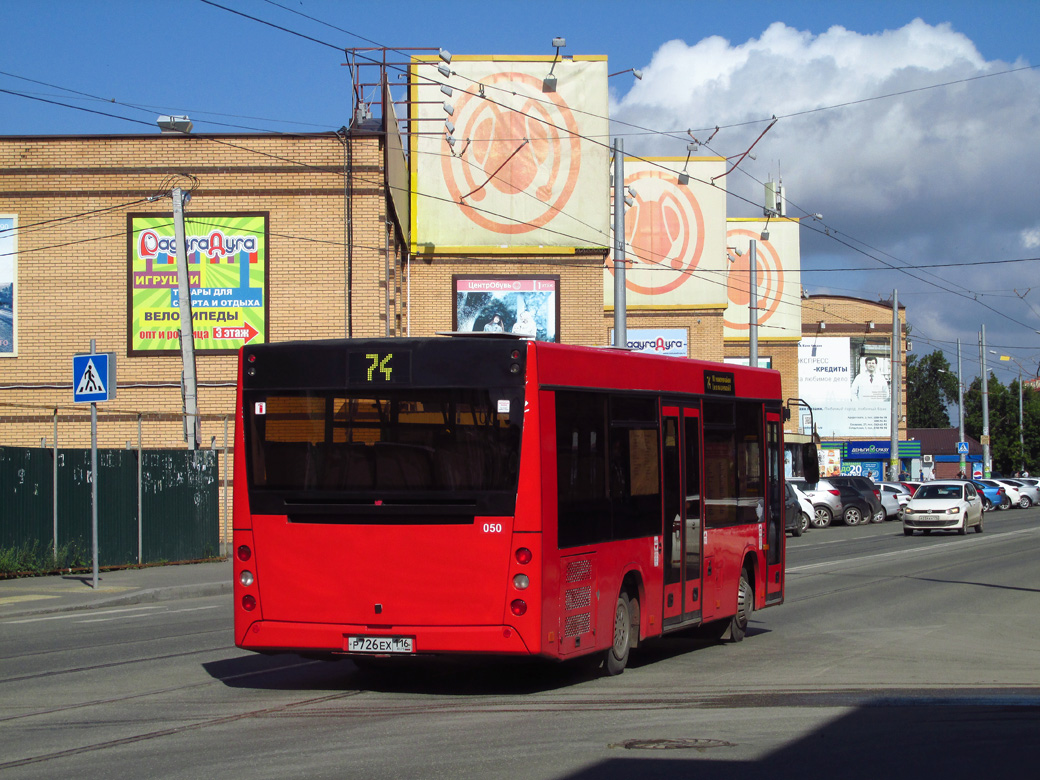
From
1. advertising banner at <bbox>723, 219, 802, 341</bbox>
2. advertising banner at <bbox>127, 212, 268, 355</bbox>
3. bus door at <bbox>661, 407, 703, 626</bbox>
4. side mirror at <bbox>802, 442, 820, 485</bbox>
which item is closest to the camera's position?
bus door at <bbox>661, 407, 703, 626</bbox>

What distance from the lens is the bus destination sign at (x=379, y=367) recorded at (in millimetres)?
8742

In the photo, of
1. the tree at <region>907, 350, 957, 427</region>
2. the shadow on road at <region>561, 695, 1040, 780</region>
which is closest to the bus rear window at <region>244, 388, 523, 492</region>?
the shadow on road at <region>561, 695, 1040, 780</region>

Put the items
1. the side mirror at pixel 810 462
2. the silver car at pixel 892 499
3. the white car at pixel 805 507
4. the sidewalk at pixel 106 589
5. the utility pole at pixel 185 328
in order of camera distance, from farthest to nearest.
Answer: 1. the silver car at pixel 892 499
2. the white car at pixel 805 507
3. the utility pole at pixel 185 328
4. the sidewalk at pixel 106 589
5. the side mirror at pixel 810 462

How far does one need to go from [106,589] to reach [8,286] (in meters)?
13.2

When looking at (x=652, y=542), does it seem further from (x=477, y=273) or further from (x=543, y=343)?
(x=477, y=273)

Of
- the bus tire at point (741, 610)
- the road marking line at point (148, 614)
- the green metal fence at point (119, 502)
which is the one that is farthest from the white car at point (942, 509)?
the road marking line at point (148, 614)

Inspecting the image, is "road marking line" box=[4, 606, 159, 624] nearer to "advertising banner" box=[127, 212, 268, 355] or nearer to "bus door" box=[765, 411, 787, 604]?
"bus door" box=[765, 411, 787, 604]

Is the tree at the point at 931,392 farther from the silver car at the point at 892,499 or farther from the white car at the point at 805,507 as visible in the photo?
the white car at the point at 805,507

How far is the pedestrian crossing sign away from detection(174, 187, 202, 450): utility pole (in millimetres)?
4202

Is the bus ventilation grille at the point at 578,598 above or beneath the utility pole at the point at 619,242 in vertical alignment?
beneath

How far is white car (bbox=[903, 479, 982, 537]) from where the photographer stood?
3528 cm

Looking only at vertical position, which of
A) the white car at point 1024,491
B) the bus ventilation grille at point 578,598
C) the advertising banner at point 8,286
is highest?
the advertising banner at point 8,286

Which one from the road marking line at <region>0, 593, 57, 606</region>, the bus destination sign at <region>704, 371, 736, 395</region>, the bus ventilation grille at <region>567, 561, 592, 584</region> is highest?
the bus destination sign at <region>704, 371, 736, 395</region>

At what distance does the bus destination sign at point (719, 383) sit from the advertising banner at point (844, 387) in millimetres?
70658
